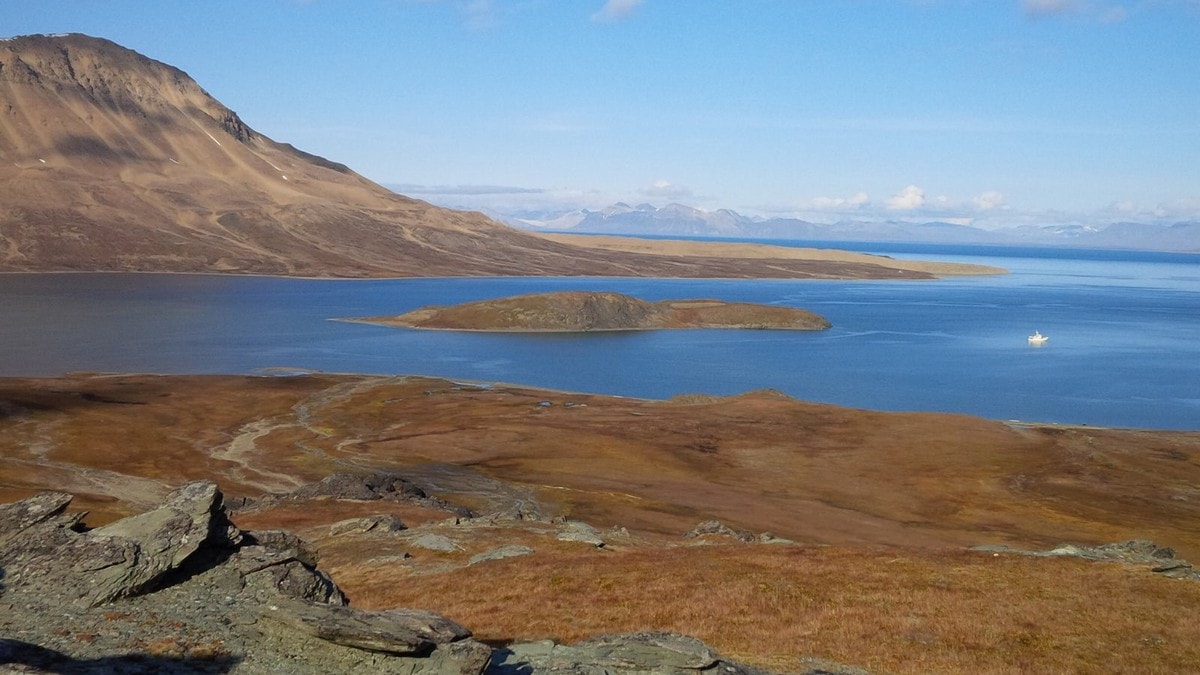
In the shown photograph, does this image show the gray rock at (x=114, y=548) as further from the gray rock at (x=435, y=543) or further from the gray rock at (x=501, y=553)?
the gray rock at (x=435, y=543)

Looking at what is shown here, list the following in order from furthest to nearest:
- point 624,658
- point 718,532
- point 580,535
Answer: point 718,532 < point 580,535 < point 624,658

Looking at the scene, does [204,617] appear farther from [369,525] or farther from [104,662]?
[369,525]

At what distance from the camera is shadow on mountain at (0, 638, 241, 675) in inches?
483

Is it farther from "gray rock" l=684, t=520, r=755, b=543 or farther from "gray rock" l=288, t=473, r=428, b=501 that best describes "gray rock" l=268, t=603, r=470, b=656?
"gray rock" l=288, t=473, r=428, b=501

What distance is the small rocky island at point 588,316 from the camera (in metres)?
174

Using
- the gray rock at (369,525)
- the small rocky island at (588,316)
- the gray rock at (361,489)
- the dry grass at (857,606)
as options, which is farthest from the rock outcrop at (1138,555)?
the small rocky island at (588,316)

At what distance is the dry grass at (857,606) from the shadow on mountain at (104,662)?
8.04 meters

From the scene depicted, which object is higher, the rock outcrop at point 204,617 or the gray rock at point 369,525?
the rock outcrop at point 204,617

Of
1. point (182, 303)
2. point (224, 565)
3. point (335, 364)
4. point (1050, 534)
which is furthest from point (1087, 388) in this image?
point (182, 303)

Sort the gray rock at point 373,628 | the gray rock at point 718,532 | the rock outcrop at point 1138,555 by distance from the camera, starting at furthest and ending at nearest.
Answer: the gray rock at point 718,532 → the rock outcrop at point 1138,555 → the gray rock at point 373,628

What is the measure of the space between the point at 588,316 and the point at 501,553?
146605 mm

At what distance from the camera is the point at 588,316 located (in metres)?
179

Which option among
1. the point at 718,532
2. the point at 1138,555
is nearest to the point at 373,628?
the point at 1138,555

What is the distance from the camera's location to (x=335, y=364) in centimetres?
12575
